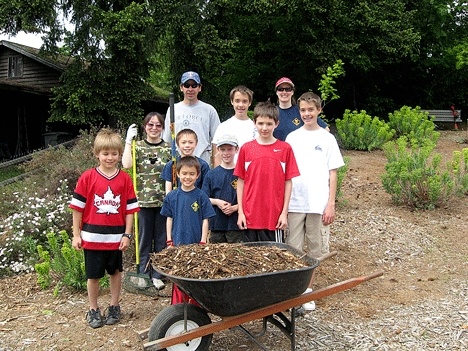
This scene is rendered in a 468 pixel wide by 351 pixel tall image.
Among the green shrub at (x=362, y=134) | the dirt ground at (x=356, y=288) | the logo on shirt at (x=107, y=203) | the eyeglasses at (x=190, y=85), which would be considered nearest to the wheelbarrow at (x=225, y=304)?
the dirt ground at (x=356, y=288)

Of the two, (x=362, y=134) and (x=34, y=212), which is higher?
(x=362, y=134)

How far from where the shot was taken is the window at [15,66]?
20.8m

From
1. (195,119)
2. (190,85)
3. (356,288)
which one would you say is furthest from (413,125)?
(190,85)

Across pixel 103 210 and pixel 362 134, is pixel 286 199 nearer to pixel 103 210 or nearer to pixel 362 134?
pixel 103 210

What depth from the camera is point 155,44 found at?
14.9 metres

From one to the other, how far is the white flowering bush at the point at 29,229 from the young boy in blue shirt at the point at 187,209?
2658 mm

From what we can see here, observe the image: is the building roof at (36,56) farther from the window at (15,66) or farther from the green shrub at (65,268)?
the green shrub at (65,268)

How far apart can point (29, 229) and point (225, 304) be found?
4.05m

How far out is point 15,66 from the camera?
21.0 meters

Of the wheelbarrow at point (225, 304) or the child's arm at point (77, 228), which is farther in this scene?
the child's arm at point (77, 228)

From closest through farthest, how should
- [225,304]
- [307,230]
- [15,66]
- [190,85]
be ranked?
[225,304] < [307,230] < [190,85] < [15,66]

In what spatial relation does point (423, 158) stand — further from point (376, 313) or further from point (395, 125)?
point (395, 125)

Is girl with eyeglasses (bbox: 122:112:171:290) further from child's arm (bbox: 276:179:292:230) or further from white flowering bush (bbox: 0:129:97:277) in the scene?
white flowering bush (bbox: 0:129:97:277)

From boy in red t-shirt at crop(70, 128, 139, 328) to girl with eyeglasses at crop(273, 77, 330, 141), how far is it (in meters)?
1.45
